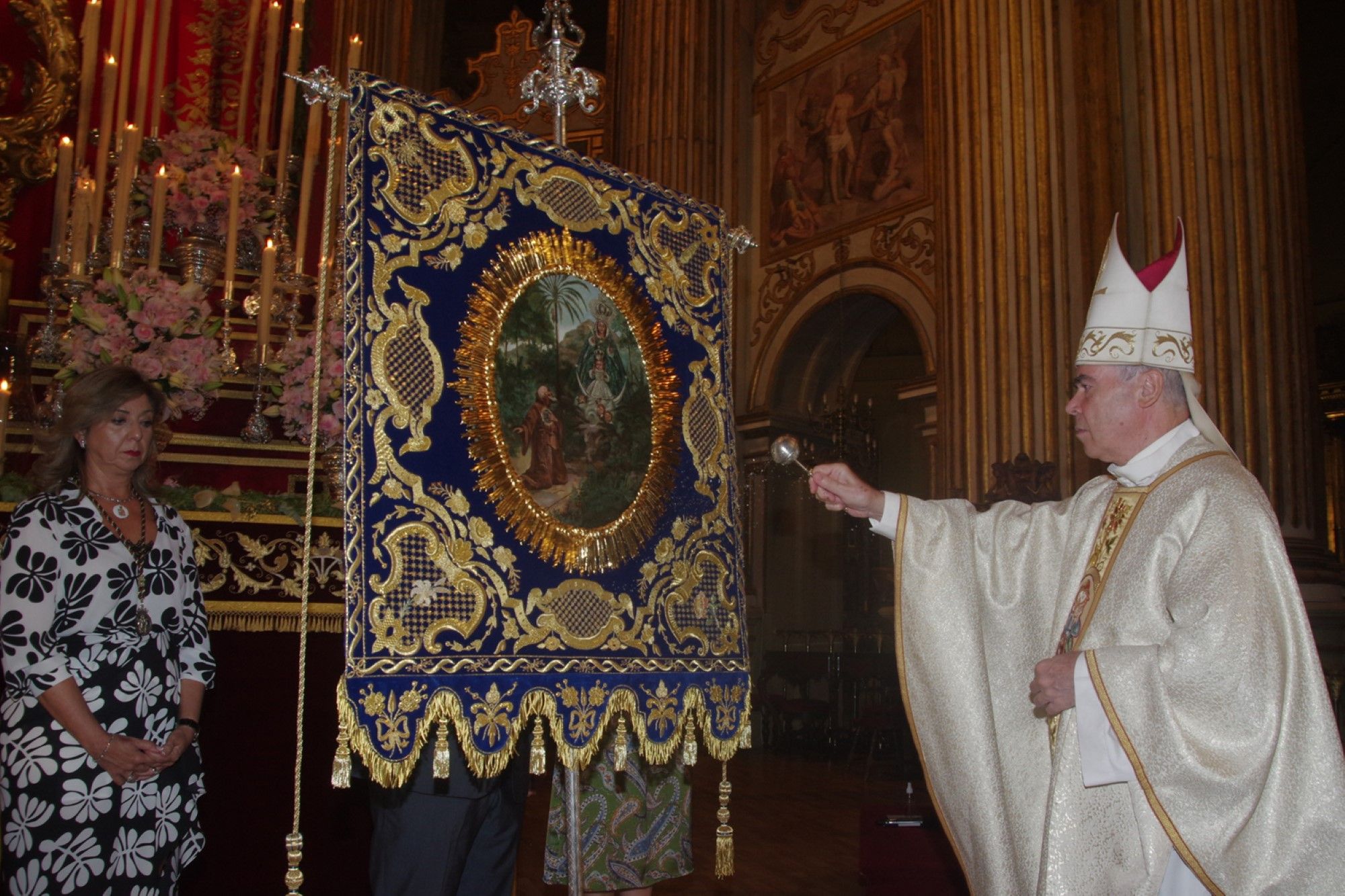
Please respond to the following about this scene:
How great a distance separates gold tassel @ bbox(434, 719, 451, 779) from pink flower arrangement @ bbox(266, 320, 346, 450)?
171cm

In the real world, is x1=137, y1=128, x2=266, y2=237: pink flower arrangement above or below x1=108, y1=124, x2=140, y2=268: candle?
above

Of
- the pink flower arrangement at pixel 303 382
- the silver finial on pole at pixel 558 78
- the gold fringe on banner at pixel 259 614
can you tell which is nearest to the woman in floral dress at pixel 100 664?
the gold fringe on banner at pixel 259 614

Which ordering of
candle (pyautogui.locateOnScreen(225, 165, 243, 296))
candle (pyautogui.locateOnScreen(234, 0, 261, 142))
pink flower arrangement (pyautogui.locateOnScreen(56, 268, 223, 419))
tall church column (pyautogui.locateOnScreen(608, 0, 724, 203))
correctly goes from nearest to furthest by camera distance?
pink flower arrangement (pyautogui.locateOnScreen(56, 268, 223, 419)), candle (pyautogui.locateOnScreen(225, 165, 243, 296)), candle (pyautogui.locateOnScreen(234, 0, 261, 142)), tall church column (pyautogui.locateOnScreen(608, 0, 724, 203))

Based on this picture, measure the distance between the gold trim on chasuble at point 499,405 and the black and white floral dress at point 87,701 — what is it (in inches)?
39.8

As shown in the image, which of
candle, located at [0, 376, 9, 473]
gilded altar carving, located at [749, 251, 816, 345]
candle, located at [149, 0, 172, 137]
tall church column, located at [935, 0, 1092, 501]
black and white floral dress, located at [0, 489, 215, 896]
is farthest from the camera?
gilded altar carving, located at [749, 251, 816, 345]

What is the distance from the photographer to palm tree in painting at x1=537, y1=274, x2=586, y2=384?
223 cm

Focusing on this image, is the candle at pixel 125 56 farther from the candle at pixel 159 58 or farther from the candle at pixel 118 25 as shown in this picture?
the candle at pixel 159 58

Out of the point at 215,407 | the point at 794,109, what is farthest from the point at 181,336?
the point at 794,109

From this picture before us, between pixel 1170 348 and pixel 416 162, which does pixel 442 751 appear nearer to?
pixel 416 162

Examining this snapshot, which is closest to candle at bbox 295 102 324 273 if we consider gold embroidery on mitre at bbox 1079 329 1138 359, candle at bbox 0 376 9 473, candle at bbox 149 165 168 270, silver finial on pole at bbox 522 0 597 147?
candle at bbox 149 165 168 270

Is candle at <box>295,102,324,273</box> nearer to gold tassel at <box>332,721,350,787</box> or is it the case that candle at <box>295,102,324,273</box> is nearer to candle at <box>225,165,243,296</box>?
candle at <box>225,165,243,296</box>

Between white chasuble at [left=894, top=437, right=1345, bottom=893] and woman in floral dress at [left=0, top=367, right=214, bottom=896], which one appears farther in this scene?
woman in floral dress at [left=0, top=367, right=214, bottom=896]

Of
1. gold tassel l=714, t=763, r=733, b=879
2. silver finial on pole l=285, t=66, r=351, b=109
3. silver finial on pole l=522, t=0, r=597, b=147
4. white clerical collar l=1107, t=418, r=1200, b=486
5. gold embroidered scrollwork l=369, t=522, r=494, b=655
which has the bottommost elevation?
gold tassel l=714, t=763, r=733, b=879

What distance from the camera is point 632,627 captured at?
226cm
